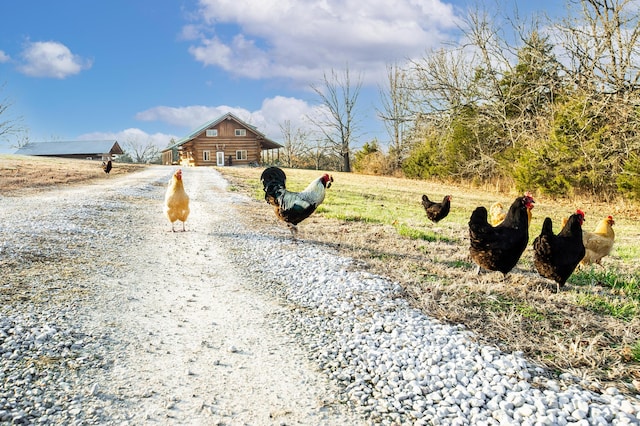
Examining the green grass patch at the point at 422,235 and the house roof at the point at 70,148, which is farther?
the house roof at the point at 70,148

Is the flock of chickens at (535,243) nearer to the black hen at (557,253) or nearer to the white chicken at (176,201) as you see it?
the black hen at (557,253)

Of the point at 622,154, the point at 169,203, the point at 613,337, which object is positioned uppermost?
the point at 622,154

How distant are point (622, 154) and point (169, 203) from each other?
18.9 metres

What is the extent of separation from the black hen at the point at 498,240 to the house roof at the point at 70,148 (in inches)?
2694

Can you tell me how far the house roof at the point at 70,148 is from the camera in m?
64.0

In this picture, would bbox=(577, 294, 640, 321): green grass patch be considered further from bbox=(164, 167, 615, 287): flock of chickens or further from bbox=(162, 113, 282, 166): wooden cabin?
bbox=(162, 113, 282, 166): wooden cabin

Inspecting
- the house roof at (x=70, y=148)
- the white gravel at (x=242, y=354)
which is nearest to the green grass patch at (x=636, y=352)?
the white gravel at (x=242, y=354)

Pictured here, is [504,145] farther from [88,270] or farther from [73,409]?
[73,409]

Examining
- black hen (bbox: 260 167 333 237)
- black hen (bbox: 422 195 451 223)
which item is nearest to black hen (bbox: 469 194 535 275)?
black hen (bbox: 260 167 333 237)

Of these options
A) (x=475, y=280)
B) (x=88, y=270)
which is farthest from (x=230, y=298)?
(x=475, y=280)

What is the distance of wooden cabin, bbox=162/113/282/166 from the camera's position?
51.7m

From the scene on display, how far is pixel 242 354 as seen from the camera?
12.3 feet

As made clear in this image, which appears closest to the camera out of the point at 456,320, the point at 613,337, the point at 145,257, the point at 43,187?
the point at 613,337

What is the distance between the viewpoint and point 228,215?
11.4 meters
